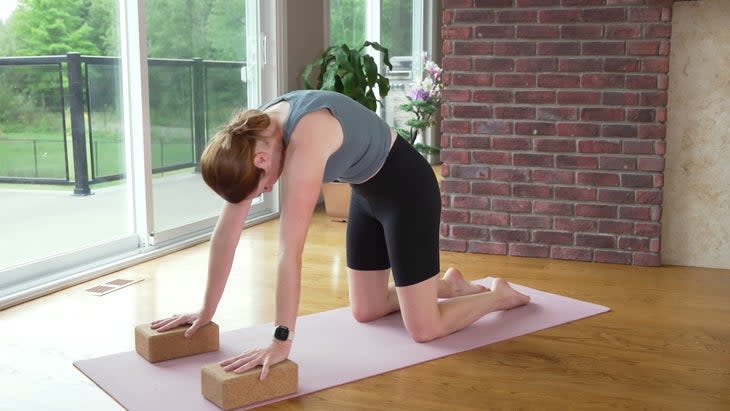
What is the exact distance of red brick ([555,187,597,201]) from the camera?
12.3 ft

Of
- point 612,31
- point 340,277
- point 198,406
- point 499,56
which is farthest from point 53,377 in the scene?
point 612,31

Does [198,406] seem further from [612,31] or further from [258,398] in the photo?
[612,31]

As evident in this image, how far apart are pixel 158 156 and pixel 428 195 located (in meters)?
2.06

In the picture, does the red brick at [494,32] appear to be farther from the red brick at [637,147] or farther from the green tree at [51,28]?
the green tree at [51,28]

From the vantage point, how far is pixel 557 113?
3.75m

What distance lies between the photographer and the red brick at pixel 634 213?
365 cm

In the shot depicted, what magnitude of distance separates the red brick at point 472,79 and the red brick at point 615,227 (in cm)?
84

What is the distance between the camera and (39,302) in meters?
3.07

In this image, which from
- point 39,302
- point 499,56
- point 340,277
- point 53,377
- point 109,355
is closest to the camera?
point 53,377

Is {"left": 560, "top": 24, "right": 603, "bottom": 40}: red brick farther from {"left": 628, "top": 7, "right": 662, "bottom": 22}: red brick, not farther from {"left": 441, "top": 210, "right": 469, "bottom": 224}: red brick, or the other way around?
{"left": 441, "top": 210, "right": 469, "bottom": 224}: red brick

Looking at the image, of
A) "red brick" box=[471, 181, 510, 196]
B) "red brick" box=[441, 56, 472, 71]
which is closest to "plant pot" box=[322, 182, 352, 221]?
"red brick" box=[471, 181, 510, 196]

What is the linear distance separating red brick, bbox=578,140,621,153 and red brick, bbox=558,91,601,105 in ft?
0.60

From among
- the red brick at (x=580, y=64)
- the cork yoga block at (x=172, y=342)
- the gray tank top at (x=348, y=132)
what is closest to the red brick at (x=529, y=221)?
the red brick at (x=580, y=64)

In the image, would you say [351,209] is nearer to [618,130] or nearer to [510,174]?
[510,174]
